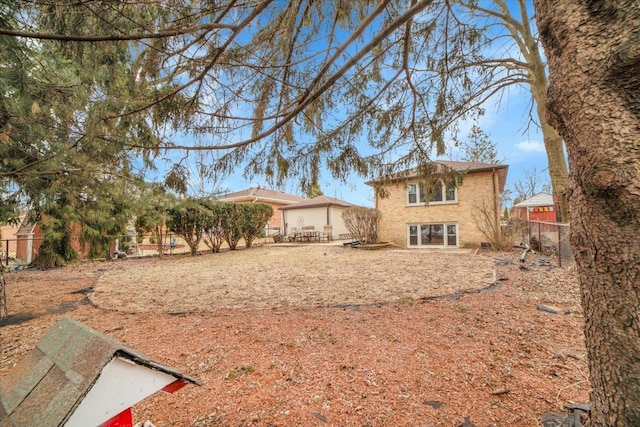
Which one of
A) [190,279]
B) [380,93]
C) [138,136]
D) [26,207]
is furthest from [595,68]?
[26,207]

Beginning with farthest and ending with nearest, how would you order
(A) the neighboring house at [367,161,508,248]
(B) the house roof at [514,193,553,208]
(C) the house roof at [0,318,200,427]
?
(B) the house roof at [514,193,553,208] → (A) the neighboring house at [367,161,508,248] → (C) the house roof at [0,318,200,427]

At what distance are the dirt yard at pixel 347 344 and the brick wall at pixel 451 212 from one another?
701 centimetres

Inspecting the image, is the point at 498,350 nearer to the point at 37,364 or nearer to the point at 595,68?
the point at 595,68

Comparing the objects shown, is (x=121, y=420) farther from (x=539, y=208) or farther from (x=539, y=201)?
(x=539, y=201)

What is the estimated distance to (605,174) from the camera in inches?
42.3

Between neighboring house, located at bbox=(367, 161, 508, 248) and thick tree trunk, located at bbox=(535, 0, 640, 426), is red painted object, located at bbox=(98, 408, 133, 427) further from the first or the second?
neighboring house, located at bbox=(367, 161, 508, 248)

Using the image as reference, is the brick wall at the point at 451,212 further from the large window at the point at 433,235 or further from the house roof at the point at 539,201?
the house roof at the point at 539,201

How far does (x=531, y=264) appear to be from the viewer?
7.29 metres

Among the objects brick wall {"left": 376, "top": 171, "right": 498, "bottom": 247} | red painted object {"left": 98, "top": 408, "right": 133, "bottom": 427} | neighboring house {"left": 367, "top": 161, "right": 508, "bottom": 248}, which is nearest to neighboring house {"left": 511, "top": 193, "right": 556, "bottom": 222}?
neighboring house {"left": 367, "top": 161, "right": 508, "bottom": 248}

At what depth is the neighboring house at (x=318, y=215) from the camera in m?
21.6

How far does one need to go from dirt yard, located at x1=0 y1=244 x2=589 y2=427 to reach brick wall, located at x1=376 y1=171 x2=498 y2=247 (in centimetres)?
701

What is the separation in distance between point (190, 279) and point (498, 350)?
641 cm

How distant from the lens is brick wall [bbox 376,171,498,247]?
12.5 metres

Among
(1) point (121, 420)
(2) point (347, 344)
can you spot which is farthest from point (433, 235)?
(1) point (121, 420)
